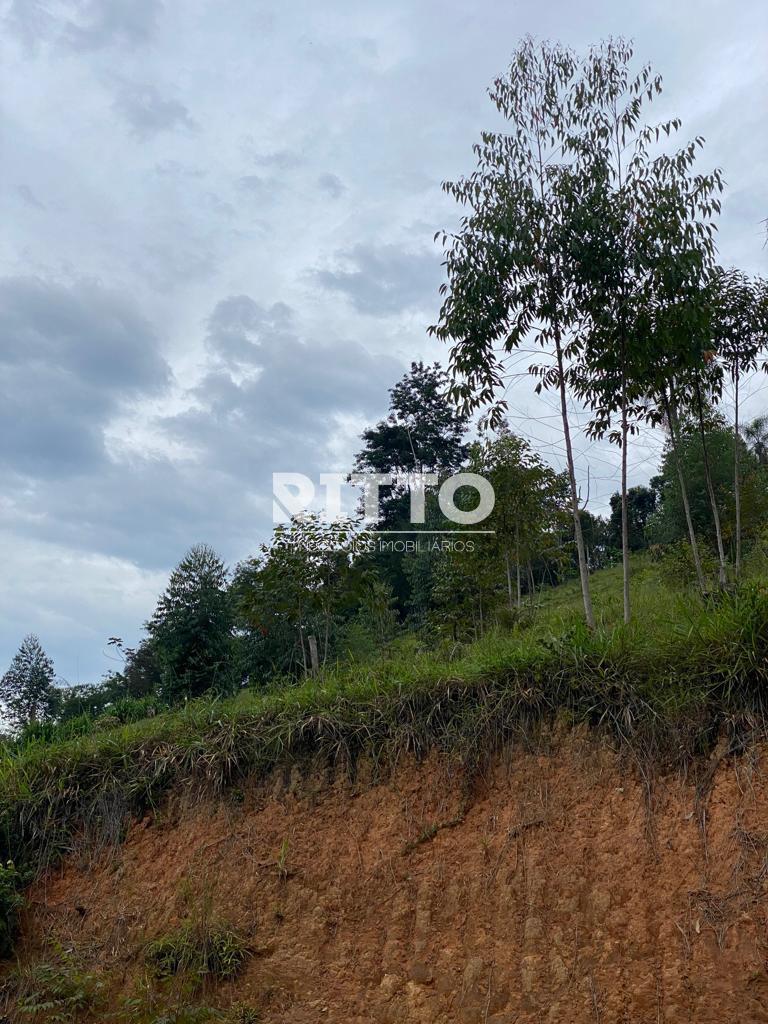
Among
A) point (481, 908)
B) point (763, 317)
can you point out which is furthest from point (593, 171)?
point (481, 908)

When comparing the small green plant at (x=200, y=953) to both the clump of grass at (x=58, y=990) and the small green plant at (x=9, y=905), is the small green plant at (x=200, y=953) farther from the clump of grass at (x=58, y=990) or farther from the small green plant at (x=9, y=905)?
the small green plant at (x=9, y=905)

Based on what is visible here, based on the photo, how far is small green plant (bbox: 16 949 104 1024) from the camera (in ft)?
20.4

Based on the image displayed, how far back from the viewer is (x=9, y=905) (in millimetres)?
7191

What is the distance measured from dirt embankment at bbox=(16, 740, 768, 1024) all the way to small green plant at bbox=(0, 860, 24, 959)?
160 millimetres

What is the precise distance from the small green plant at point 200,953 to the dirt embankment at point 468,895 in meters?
0.11

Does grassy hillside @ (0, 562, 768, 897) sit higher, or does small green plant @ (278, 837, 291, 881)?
grassy hillside @ (0, 562, 768, 897)

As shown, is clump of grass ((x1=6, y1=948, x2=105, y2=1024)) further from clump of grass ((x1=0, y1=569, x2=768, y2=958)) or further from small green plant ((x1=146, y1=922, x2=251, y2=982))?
clump of grass ((x1=0, y1=569, x2=768, y2=958))

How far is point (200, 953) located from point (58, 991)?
1201mm

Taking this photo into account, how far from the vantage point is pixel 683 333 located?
9.45 metres

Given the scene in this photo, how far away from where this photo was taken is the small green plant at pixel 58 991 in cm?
623

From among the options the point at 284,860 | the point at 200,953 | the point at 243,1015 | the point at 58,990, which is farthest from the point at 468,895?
the point at 58,990

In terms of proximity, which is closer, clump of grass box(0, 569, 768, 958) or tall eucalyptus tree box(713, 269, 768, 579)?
clump of grass box(0, 569, 768, 958)

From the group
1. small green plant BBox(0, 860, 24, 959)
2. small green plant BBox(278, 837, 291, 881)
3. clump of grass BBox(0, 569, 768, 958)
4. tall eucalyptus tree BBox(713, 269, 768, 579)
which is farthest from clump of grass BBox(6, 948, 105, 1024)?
tall eucalyptus tree BBox(713, 269, 768, 579)

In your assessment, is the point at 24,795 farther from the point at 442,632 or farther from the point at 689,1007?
the point at 442,632
